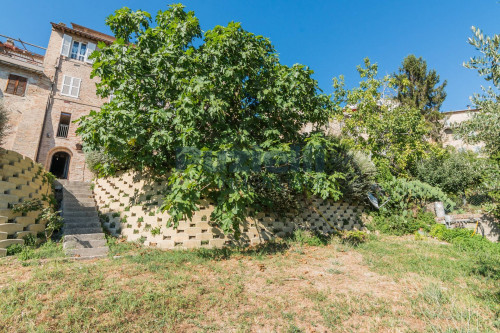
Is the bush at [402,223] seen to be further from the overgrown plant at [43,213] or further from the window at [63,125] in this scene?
the window at [63,125]

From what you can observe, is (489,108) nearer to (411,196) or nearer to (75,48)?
(411,196)

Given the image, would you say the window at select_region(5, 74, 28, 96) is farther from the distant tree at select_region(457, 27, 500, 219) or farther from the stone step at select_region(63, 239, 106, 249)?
the distant tree at select_region(457, 27, 500, 219)

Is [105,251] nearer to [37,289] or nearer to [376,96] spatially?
[37,289]

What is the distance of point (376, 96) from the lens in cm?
1516

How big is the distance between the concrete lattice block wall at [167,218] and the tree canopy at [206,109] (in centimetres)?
99

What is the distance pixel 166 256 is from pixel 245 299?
10.0ft

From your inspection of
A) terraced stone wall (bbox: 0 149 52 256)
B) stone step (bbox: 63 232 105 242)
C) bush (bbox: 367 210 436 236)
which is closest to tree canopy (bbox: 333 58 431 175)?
bush (bbox: 367 210 436 236)

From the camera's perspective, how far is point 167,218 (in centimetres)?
805

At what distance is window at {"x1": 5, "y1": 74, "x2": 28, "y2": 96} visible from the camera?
1576 centimetres

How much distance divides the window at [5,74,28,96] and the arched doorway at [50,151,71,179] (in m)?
4.45

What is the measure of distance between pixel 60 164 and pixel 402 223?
2161 cm

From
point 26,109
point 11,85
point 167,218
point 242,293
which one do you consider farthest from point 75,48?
point 242,293

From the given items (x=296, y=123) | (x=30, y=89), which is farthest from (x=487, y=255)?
(x=30, y=89)

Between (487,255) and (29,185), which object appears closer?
(487,255)
